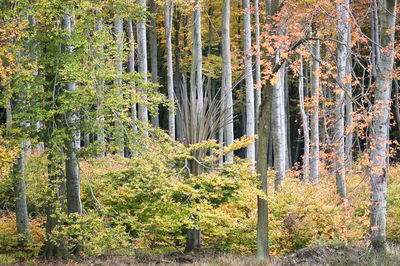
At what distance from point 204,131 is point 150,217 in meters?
2.52

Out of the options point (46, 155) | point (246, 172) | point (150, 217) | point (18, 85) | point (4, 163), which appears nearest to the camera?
point (4, 163)

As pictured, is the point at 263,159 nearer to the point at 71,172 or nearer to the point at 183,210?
the point at 183,210

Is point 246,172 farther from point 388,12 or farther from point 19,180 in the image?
point 19,180

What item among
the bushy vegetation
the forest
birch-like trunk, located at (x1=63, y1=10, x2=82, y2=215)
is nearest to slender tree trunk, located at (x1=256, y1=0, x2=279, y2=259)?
the forest

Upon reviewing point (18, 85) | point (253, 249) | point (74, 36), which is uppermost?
point (74, 36)

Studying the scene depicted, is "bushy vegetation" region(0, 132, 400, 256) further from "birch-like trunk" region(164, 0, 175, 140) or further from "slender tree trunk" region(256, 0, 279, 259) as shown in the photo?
"birch-like trunk" region(164, 0, 175, 140)

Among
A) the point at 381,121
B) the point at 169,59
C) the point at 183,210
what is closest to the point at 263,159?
the point at 183,210

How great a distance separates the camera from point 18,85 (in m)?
7.40

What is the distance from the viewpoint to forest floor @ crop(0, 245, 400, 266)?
7.24 meters

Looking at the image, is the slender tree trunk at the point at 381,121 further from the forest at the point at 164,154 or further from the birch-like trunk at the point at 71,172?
the birch-like trunk at the point at 71,172

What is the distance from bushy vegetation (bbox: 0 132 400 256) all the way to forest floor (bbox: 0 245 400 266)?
0.26 m

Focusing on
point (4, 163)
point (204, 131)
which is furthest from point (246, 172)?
point (4, 163)

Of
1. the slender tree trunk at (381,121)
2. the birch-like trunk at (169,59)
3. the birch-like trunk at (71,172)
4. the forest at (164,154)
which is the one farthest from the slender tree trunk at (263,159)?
the birch-like trunk at (169,59)

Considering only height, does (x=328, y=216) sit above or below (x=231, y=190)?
below
